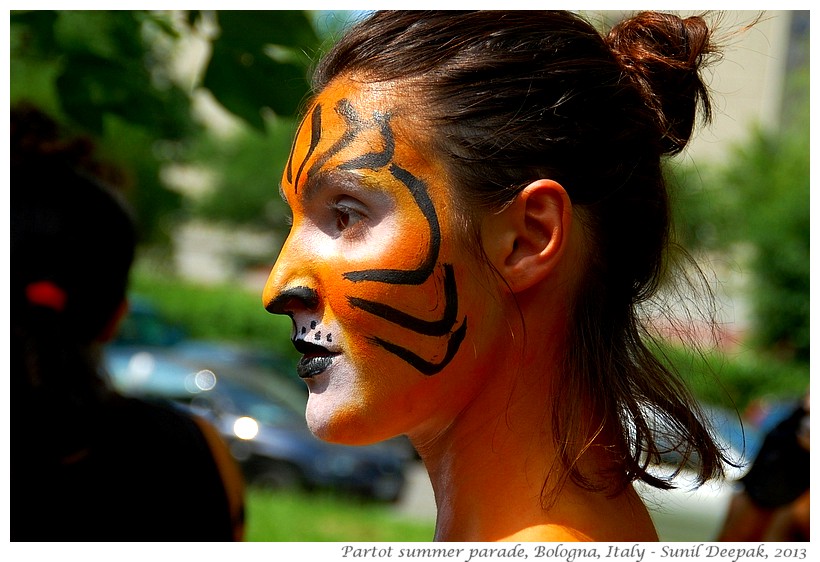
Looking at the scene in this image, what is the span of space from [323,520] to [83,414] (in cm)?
642

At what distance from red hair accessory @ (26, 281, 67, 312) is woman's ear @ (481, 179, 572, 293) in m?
1.69

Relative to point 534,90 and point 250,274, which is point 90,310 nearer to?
point 534,90

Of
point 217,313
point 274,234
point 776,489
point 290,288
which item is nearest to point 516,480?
point 290,288

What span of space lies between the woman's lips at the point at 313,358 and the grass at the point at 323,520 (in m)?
6.16

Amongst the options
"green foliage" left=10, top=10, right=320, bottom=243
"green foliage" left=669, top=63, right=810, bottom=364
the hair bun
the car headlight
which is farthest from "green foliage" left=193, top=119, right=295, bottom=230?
the hair bun

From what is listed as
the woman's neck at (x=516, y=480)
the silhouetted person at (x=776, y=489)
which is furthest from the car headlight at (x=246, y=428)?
Result: the woman's neck at (x=516, y=480)

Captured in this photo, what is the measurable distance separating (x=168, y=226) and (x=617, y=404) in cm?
2224

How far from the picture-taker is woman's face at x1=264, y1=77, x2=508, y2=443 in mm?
1530

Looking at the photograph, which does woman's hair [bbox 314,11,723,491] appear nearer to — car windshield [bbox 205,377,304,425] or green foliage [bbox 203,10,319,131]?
green foliage [bbox 203,10,319,131]

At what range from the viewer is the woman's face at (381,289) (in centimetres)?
153

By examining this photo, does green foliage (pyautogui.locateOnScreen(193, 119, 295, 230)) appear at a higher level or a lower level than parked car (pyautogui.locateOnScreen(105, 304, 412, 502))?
lower

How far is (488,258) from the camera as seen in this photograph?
5.07 ft

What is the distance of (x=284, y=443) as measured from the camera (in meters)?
10.1

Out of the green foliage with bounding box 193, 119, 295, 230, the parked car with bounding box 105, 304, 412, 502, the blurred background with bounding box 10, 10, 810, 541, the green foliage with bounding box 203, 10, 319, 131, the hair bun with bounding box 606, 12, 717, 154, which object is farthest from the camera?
the green foliage with bounding box 193, 119, 295, 230
